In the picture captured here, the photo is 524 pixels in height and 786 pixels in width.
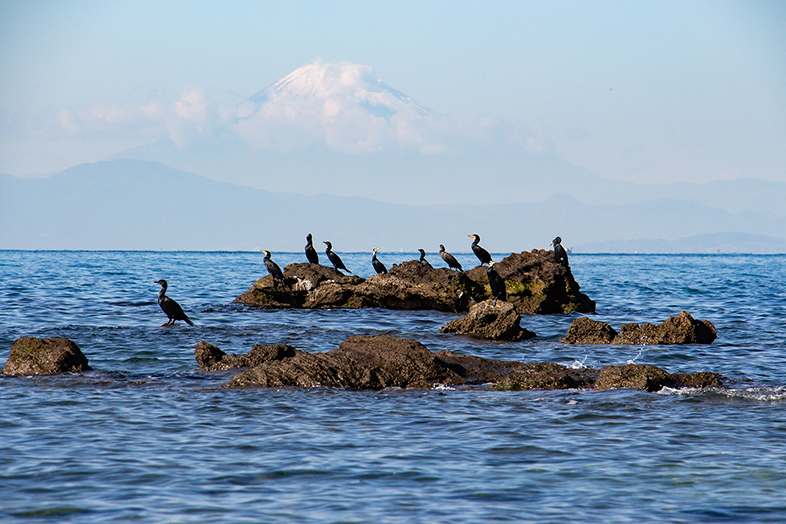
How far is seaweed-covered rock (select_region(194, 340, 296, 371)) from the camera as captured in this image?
12922 mm

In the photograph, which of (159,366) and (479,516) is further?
(159,366)

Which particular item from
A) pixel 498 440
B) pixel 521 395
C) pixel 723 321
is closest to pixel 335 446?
pixel 498 440

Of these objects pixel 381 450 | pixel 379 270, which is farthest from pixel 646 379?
pixel 379 270

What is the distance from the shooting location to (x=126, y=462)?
7.38 meters

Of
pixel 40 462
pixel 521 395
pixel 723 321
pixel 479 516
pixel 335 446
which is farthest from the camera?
pixel 723 321

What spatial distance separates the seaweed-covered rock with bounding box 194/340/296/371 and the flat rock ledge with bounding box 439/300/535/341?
247 inches

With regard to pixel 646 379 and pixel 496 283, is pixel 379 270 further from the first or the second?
pixel 646 379

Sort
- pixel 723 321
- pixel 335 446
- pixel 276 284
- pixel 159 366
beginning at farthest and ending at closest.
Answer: pixel 276 284, pixel 723 321, pixel 159 366, pixel 335 446

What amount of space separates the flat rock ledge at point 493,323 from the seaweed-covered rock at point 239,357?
6.28m

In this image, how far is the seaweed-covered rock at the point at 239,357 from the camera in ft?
42.4

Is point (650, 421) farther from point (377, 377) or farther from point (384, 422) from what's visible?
point (377, 377)

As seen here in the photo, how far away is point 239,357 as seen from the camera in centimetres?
1324

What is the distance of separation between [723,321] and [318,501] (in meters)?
20.2

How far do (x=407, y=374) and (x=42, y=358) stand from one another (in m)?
6.37
